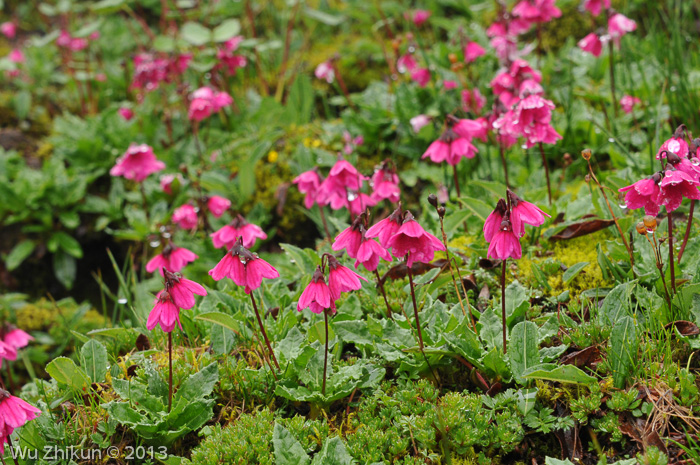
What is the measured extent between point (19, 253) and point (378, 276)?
132 inches

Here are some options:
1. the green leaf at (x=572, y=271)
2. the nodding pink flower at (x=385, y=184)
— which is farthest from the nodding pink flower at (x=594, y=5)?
the green leaf at (x=572, y=271)

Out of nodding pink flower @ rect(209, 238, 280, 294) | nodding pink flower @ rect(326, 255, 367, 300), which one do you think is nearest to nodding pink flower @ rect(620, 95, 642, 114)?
nodding pink flower @ rect(326, 255, 367, 300)

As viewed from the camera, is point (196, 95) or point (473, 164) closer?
point (473, 164)

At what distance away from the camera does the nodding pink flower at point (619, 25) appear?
3.30 m

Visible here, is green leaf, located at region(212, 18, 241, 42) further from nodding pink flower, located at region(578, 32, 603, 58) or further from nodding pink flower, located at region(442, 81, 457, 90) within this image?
nodding pink flower, located at region(578, 32, 603, 58)

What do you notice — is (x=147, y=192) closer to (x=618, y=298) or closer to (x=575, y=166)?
(x=575, y=166)

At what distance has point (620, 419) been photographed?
6.27ft

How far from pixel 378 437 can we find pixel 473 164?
7.19 ft

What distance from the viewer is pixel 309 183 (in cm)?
297

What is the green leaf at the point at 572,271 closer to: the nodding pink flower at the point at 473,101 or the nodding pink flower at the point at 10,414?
the nodding pink flower at the point at 473,101

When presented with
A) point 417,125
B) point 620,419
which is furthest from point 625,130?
point 620,419

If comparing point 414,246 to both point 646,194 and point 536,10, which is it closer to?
point 646,194

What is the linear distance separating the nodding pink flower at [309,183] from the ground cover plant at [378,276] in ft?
0.04

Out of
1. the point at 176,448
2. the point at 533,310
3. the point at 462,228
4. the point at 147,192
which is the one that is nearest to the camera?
the point at 176,448
